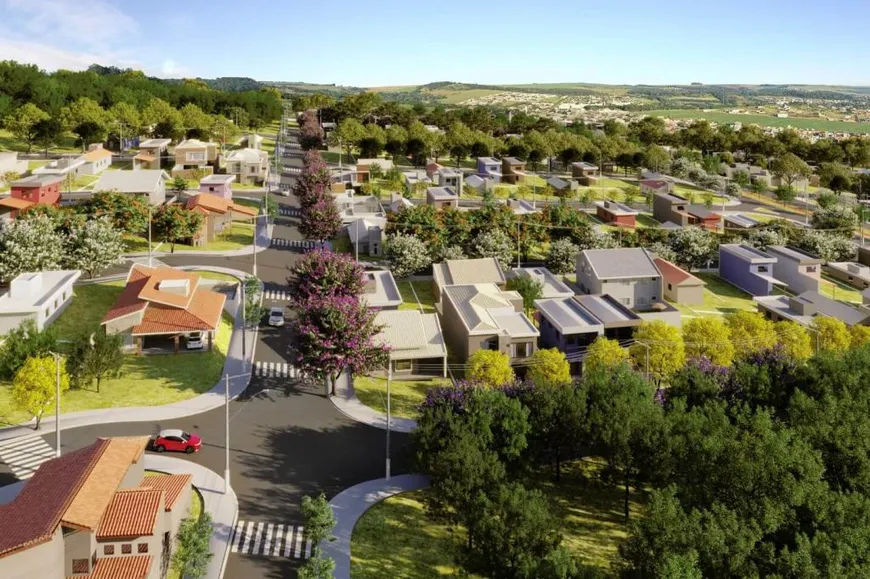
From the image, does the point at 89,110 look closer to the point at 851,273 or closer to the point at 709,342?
the point at 709,342

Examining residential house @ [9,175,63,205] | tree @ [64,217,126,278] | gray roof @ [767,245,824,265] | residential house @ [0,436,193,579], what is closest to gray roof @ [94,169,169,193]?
residential house @ [9,175,63,205]

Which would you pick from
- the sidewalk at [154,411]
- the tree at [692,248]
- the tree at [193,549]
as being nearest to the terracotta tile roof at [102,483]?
the tree at [193,549]

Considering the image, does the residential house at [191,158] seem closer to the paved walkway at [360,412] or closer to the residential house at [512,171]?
the residential house at [512,171]

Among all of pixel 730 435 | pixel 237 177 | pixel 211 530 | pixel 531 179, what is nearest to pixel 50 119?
pixel 237 177

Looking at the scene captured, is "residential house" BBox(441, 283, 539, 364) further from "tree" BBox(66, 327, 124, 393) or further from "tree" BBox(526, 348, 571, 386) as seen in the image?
"tree" BBox(66, 327, 124, 393)

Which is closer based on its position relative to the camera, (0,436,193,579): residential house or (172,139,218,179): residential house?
(0,436,193,579): residential house
